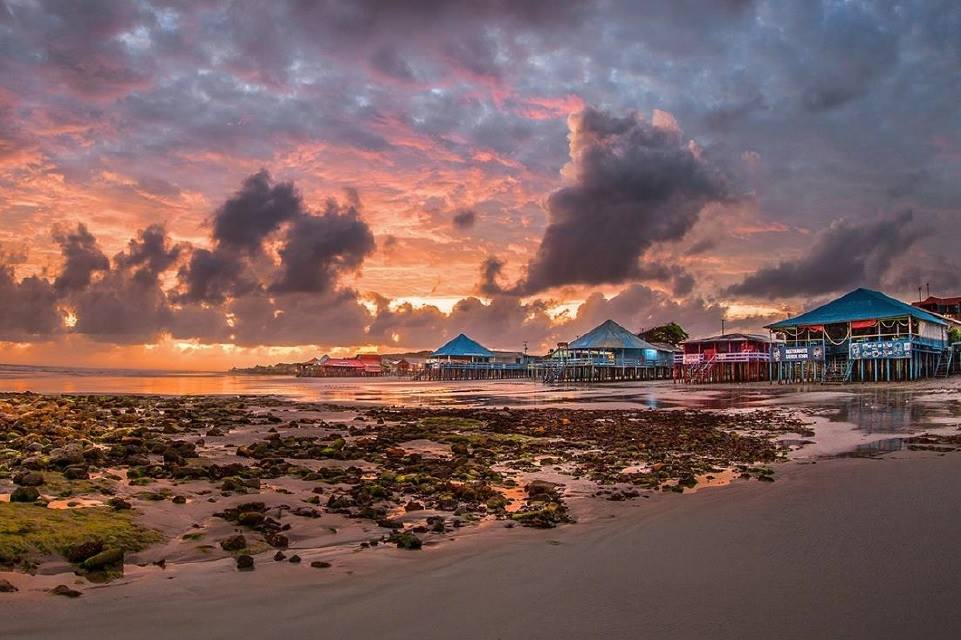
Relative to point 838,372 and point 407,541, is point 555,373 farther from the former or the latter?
point 407,541

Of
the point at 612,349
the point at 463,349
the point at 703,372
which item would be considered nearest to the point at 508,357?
the point at 463,349

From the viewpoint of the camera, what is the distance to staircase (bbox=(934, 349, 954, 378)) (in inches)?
2378

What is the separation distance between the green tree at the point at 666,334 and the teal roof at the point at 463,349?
3377cm

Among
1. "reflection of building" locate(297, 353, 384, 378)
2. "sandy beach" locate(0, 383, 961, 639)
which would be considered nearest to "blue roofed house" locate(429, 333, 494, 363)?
"reflection of building" locate(297, 353, 384, 378)

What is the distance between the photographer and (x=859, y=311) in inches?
2317

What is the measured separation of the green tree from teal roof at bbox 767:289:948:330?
60.3 meters

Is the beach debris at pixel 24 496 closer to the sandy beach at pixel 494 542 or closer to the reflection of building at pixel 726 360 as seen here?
the sandy beach at pixel 494 542

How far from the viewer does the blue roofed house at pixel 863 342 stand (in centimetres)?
5562

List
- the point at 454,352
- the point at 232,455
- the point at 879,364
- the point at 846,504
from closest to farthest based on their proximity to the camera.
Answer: the point at 846,504 < the point at 232,455 < the point at 879,364 < the point at 454,352

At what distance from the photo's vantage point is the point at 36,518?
682 cm

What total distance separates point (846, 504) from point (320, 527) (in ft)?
24.0

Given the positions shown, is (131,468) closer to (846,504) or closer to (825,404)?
(846,504)

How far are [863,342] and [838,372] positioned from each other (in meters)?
4.22

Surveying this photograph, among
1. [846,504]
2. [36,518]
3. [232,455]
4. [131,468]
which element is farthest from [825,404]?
[36,518]
